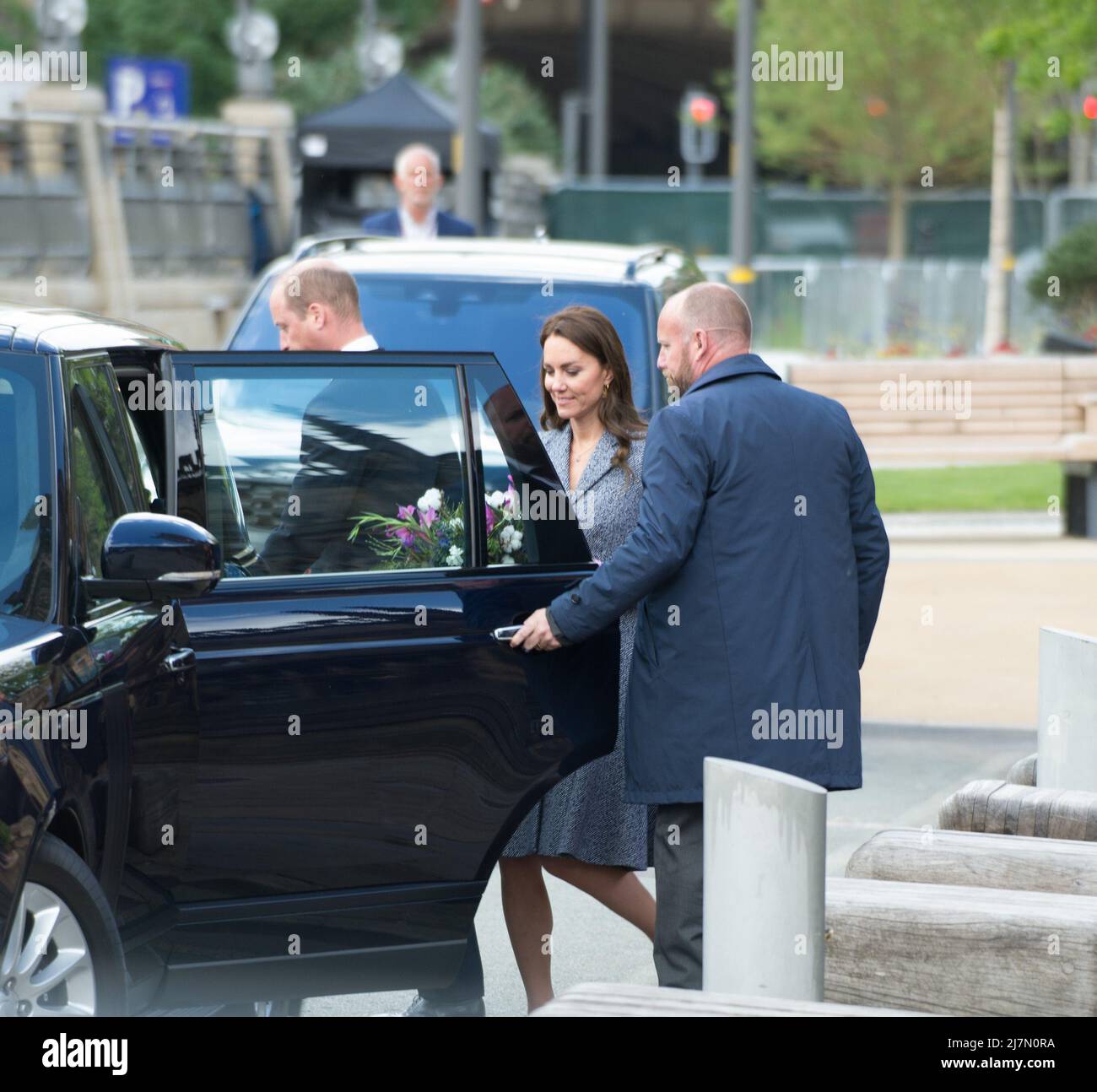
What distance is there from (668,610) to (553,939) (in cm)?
196

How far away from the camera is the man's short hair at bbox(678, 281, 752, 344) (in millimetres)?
4723

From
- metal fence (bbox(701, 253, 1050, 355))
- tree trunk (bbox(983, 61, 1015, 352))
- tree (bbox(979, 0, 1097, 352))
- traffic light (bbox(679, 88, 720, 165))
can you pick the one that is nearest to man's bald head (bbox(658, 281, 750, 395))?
tree (bbox(979, 0, 1097, 352))

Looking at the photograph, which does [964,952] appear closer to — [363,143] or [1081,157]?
[363,143]

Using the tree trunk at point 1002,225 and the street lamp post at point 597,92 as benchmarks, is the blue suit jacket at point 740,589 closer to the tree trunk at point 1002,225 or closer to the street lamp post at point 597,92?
the tree trunk at point 1002,225

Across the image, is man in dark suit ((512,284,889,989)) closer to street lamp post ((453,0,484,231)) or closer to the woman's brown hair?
the woman's brown hair

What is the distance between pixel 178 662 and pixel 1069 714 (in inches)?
91.4

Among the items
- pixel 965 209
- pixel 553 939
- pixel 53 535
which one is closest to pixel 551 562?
pixel 53 535

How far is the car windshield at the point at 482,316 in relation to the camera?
841 cm

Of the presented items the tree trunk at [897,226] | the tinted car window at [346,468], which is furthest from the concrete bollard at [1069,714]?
the tree trunk at [897,226]

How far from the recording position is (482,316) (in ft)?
28.1

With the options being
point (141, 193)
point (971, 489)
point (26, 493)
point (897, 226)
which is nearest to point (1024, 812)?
point (26, 493)

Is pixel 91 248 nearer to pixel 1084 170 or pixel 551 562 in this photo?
pixel 551 562

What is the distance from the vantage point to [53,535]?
4352mm

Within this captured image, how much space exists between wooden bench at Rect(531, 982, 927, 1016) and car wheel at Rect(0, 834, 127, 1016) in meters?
1.18
